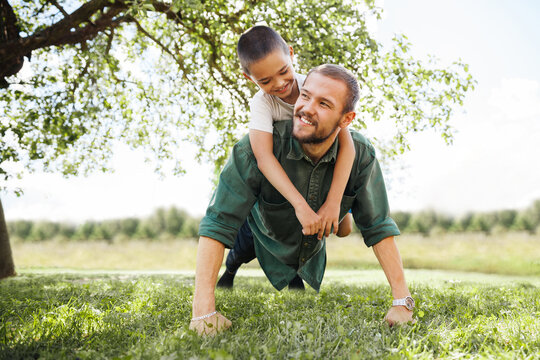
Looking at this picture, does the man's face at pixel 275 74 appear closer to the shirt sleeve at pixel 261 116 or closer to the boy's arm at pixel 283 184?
the shirt sleeve at pixel 261 116

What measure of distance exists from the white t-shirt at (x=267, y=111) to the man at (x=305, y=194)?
0.39 feet

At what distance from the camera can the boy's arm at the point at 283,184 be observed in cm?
294

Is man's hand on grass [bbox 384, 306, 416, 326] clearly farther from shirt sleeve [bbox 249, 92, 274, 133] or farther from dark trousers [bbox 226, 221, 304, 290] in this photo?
dark trousers [bbox 226, 221, 304, 290]

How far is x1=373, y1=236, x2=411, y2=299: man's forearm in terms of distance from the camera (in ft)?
9.93

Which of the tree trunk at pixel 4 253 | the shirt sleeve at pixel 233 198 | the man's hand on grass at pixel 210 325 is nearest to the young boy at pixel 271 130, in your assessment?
the shirt sleeve at pixel 233 198

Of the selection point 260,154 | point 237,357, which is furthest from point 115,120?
point 237,357

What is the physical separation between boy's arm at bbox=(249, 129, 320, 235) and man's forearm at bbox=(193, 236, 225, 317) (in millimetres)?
595

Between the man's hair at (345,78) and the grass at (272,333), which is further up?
the man's hair at (345,78)

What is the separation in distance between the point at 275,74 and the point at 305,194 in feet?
3.76

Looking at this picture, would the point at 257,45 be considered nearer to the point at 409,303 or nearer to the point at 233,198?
the point at 233,198

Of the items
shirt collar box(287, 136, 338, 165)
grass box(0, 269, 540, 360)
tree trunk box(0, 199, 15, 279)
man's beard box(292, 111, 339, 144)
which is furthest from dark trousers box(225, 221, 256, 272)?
tree trunk box(0, 199, 15, 279)

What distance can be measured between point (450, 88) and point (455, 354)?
775cm

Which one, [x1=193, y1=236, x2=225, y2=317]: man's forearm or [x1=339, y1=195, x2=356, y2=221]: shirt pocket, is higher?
[x1=339, y1=195, x2=356, y2=221]: shirt pocket

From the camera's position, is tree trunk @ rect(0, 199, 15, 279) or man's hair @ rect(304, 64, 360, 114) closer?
man's hair @ rect(304, 64, 360, 114)
